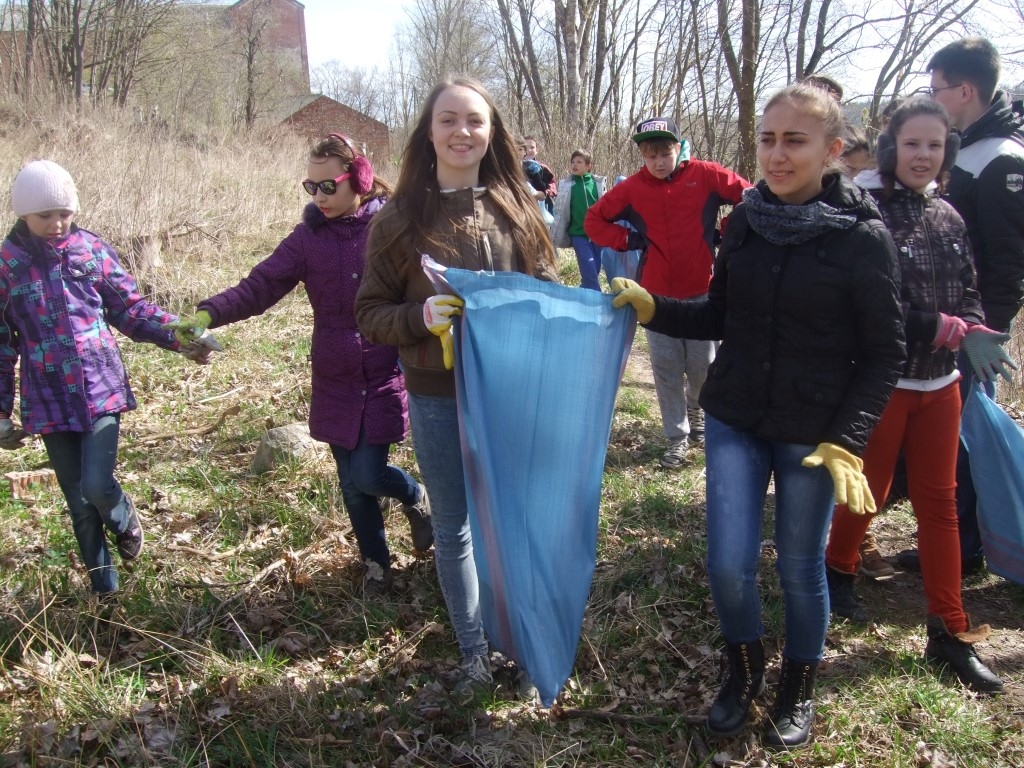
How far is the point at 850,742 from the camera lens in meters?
2.52

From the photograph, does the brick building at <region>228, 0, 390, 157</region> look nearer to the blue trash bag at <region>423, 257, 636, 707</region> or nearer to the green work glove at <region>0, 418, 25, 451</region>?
the green work glove at <region>0, 418, 25, 451</region>

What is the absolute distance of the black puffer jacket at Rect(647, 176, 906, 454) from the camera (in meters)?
2.17

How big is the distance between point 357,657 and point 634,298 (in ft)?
Answer: 5.94

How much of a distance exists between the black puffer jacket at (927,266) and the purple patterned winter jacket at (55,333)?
119 inches

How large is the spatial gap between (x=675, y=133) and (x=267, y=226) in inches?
351

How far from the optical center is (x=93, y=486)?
3.20m

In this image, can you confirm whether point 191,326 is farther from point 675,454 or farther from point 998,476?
point 998,476

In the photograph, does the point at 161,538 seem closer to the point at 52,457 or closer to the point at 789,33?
the point at 52,457

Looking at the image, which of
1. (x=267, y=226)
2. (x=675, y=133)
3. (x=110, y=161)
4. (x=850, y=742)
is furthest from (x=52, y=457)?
(x=267, y=226)

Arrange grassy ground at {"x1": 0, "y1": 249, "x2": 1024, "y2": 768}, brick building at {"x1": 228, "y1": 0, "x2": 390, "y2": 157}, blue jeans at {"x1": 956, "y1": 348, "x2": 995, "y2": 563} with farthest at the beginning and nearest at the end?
brick building at {"x1": 228, "y1": 0, "x2": 390, "y2": 157} < blue jeans at {"x1": 956, "y1": 348, "x2": 995, "y2": 563} < grassy ground at {"x1": 0, "y1": 249, "x2": 1024, "y2": 768}

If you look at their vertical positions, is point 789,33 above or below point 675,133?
above

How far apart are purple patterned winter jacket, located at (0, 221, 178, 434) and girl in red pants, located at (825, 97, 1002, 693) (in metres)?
3.03

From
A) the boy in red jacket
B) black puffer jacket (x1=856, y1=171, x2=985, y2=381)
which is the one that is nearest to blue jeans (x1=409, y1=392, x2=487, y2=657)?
black puffer jacket (x1=856, y1=171, x2=985, y2=381)

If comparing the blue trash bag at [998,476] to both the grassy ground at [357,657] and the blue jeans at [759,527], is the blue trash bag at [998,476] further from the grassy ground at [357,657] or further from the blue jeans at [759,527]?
the blue jeans at [759,527]
